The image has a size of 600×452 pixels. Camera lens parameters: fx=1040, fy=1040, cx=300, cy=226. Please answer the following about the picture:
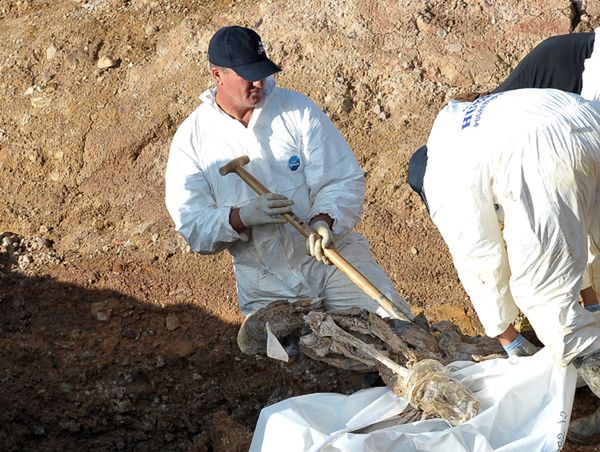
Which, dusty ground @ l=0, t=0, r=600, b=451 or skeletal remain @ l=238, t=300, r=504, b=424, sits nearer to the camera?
skeletal remain @ l=238, t=300, r=504, b=424

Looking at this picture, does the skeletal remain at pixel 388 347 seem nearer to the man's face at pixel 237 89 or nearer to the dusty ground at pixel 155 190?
the dusty ground at pixel 155 190

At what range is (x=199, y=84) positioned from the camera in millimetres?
8273

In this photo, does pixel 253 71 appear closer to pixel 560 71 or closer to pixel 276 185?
pixel 276 185

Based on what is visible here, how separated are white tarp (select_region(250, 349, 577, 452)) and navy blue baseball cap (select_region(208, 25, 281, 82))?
1.55 metres

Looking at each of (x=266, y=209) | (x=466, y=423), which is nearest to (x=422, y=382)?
(x=466, y=423)

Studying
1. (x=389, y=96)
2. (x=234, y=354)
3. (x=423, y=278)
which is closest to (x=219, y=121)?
(x=234, y=354)

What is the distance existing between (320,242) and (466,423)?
3.53ft

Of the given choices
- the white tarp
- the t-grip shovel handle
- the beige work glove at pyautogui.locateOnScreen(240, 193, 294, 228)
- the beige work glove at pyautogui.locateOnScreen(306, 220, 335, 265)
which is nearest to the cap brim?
the t-grip shovel handle

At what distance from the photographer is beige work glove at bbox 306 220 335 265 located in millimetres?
4820

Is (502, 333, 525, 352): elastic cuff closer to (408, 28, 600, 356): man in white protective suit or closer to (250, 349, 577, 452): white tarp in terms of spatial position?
(250, 349, 577, 452): white tarp

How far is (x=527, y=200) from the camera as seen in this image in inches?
157

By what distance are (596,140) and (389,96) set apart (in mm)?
3988

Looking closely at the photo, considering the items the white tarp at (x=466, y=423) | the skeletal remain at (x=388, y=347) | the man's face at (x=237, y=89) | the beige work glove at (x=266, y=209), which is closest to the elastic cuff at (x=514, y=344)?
the white tarp at (x=466, y=423)

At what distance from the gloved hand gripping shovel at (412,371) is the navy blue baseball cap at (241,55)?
419 mm
